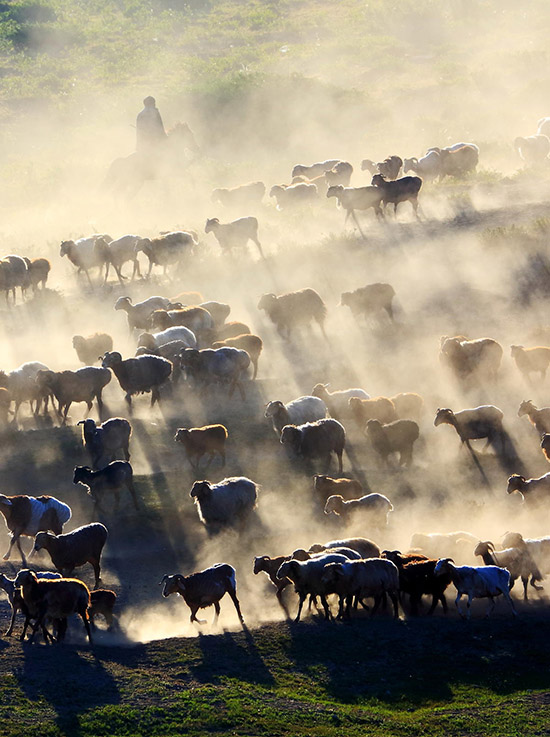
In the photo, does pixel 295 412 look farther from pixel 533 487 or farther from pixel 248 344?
pixel 533 487

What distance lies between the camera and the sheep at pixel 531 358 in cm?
2934

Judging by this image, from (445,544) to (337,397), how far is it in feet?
23.2

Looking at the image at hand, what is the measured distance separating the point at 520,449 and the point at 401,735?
42.5ft

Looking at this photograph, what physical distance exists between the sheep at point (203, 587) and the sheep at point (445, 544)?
186 inches

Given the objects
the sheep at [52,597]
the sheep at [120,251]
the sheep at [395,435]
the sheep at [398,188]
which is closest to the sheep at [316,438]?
the sheep at [395,435]

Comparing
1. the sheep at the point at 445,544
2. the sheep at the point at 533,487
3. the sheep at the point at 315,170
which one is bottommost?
the sheep at the point at 445,544

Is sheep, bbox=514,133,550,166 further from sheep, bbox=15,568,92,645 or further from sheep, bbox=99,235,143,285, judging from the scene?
sheep, bbox=15,568,92,645

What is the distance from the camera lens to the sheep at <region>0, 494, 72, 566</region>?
20922mm

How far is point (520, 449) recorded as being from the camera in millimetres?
26594

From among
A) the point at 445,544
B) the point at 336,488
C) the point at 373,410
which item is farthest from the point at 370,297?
A: the point at 445,544

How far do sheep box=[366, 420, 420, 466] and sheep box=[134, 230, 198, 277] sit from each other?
1465 centimetres

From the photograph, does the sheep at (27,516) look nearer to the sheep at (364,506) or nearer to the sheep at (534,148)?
the sheep at (364,506)

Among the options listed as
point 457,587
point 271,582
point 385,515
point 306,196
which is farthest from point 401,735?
point 306,196

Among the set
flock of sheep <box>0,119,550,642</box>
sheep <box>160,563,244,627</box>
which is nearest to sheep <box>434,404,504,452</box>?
flock of sheep <box>0,119,550,642</box>
